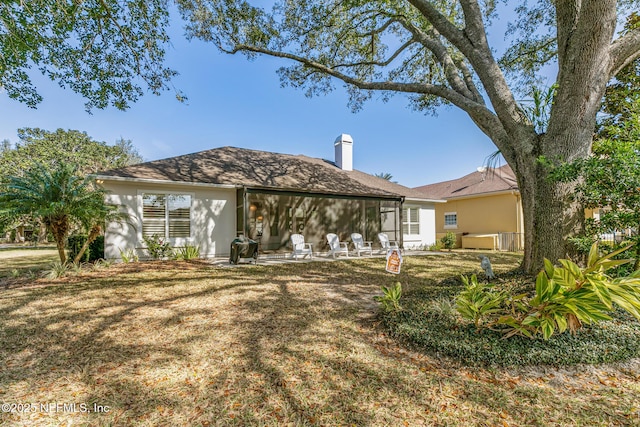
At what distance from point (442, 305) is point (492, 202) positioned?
15483 millimetres

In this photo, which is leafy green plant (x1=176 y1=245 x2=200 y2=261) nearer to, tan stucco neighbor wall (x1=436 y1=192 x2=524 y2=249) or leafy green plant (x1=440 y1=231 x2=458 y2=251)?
leafy green plant (x1=440 y1=231 x2=458 y2=251)

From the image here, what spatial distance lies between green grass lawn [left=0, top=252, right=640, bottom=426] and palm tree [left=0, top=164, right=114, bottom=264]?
2.94m

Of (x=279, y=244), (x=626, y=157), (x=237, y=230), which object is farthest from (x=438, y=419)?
(x=279, y=244)

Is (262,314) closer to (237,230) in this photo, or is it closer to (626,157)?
(626,157)

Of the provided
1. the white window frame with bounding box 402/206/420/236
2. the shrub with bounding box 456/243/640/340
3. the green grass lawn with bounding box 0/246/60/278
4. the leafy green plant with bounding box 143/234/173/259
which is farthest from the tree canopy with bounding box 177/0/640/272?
the green grass lawn with bounding box 0/246/60/278

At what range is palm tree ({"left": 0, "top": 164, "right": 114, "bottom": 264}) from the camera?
7.00 meters

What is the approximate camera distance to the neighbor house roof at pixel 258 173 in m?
10.7

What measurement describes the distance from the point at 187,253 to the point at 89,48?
21.9ft

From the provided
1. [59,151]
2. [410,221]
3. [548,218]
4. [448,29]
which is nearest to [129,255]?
[448,29]

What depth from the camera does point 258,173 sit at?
42.1 ft

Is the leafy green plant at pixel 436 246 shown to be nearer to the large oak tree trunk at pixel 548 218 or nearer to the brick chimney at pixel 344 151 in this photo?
the brick chimney at pixel 344 151

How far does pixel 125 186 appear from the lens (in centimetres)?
995

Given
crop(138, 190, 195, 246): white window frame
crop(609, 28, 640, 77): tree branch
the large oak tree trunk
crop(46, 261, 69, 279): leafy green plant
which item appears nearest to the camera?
the large oak tree trunk

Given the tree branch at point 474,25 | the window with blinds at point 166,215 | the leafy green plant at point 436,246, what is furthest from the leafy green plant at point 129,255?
the leafy green plant at point 436,246
